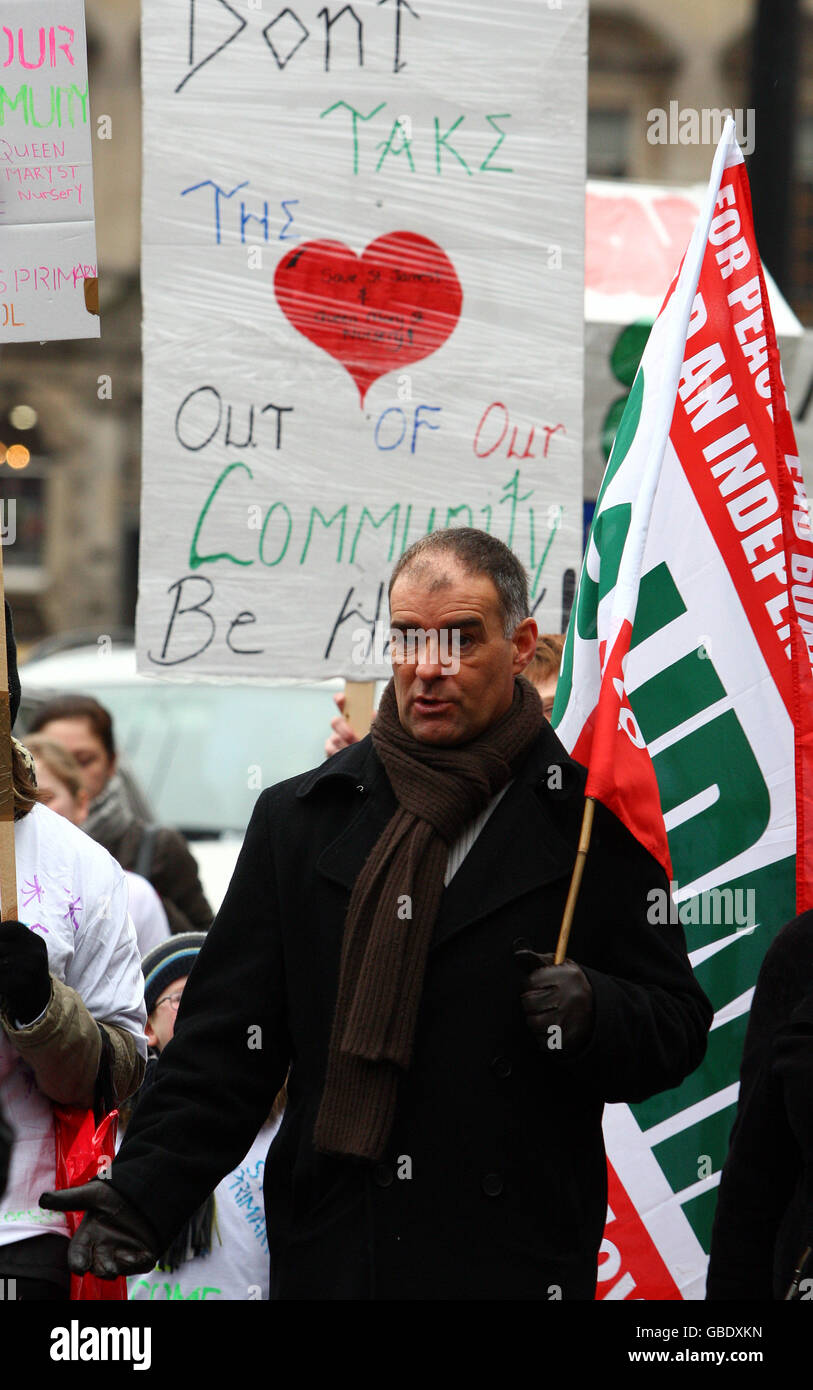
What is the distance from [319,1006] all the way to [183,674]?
184cm

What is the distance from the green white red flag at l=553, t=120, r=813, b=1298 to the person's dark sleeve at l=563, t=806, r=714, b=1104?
0.78 meters

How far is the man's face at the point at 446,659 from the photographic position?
2.79 m

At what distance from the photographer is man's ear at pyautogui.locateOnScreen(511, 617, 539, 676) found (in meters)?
2.92

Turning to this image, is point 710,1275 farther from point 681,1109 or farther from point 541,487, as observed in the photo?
point 541,487

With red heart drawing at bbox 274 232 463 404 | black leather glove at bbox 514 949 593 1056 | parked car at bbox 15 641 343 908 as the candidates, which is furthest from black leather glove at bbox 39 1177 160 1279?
parked car at bbox 15 641 343 908

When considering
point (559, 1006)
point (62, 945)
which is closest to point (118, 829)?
point (62, 945)

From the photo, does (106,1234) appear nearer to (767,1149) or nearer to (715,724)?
(767,1149)

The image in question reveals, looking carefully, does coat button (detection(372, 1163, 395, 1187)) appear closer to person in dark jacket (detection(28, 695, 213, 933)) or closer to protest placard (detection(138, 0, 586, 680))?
protest placard (detection(138, 0, 586, 680))

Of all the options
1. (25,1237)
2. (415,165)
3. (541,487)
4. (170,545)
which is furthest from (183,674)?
(25,1237)

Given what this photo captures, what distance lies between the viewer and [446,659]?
2.79 m

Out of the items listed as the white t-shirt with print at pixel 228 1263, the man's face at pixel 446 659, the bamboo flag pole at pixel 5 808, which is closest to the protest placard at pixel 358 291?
the white t-shirt with print at pixel 228 1263

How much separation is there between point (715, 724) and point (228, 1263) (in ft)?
4.31

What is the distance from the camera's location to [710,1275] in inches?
119
